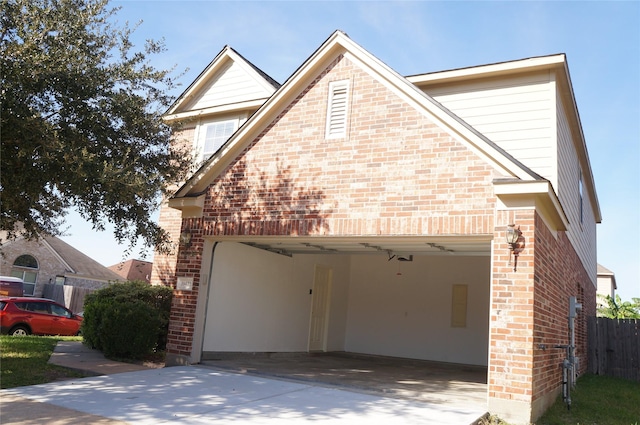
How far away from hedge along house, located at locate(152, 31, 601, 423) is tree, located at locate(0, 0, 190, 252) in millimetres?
1340

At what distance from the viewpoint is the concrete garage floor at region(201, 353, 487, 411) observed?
8539mm

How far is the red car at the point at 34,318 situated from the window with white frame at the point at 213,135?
8.16 meters

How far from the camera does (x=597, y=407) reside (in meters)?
9.42

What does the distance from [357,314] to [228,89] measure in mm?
7984

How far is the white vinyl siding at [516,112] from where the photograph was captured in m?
10.2

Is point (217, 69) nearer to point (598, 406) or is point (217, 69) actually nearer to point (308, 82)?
point (308, 82)

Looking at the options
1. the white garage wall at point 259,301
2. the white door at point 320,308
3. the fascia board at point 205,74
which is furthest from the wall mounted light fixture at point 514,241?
the fascia board at point 205,74

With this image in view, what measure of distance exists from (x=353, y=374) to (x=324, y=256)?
5.19 m

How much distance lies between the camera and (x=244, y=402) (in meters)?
7.02

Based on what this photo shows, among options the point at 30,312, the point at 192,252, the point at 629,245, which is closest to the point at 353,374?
the point at 192,252

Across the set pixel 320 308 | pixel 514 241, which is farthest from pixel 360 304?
pixel 514 241

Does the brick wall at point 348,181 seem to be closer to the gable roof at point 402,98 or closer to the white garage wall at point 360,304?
the gable roof at point 402,98

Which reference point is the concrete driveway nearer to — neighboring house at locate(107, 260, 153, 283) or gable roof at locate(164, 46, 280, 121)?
gable roof at locate(164, 46, 280, 121)

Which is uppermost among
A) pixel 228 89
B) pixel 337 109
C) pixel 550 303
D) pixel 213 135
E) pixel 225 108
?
pixel 228 89
